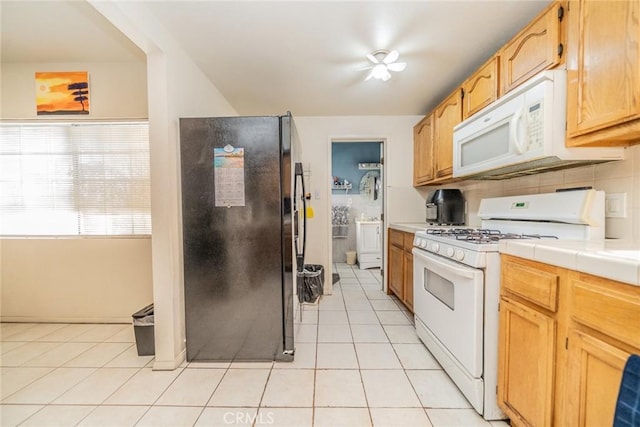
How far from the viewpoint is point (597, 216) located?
128cm

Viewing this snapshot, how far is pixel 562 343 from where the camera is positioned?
3.18 feet

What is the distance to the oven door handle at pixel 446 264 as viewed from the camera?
1340mm

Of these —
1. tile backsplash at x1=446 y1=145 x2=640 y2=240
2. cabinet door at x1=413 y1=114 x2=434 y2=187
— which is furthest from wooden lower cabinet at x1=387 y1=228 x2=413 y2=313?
tile backsplash at x1=446 y1=145 x2=640 y2=240

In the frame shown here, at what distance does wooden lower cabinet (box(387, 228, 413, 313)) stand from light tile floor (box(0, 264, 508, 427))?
0.44 m

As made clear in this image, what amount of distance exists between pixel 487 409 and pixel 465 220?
1.75m

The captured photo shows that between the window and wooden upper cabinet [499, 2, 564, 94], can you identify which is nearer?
wooden upper cabinet [499, 2, 564, 94]

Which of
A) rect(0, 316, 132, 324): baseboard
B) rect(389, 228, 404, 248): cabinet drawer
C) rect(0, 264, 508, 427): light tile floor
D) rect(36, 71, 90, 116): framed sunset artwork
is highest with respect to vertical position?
rect(36, 71, 90, 116): framed sunset artwork

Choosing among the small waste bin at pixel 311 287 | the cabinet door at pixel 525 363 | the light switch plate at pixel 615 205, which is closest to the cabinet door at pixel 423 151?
the light switch plate at pixel 615 205

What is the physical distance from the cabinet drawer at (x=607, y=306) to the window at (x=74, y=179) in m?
2.91

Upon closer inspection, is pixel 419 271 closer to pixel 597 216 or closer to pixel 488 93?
pixel 597 216

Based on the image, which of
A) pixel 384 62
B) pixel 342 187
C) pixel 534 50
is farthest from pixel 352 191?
pixel 534 50

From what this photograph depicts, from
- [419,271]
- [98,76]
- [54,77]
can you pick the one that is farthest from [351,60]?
[54,77]

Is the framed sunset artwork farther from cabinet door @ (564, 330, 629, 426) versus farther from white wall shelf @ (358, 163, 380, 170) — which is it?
white wall shelf @ (358, 163, 380, 170)

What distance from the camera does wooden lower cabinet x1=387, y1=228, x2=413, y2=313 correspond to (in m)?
2.52
